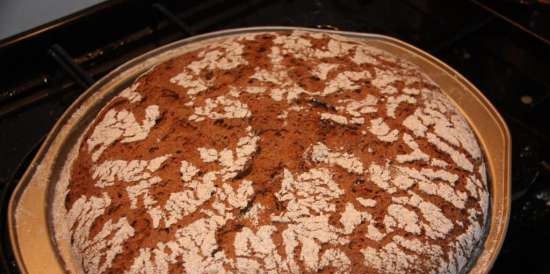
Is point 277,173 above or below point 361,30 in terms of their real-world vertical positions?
below

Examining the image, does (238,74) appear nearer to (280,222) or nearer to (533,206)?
(280,222)

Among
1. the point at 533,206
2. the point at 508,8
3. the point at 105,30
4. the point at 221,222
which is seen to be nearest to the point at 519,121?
the point at 533,206

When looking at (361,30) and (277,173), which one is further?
(361,30)

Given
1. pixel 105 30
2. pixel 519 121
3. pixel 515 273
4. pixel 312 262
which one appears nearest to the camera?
pixel 312 262

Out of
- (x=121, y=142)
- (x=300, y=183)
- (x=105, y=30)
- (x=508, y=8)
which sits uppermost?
(x=105, y=30)
